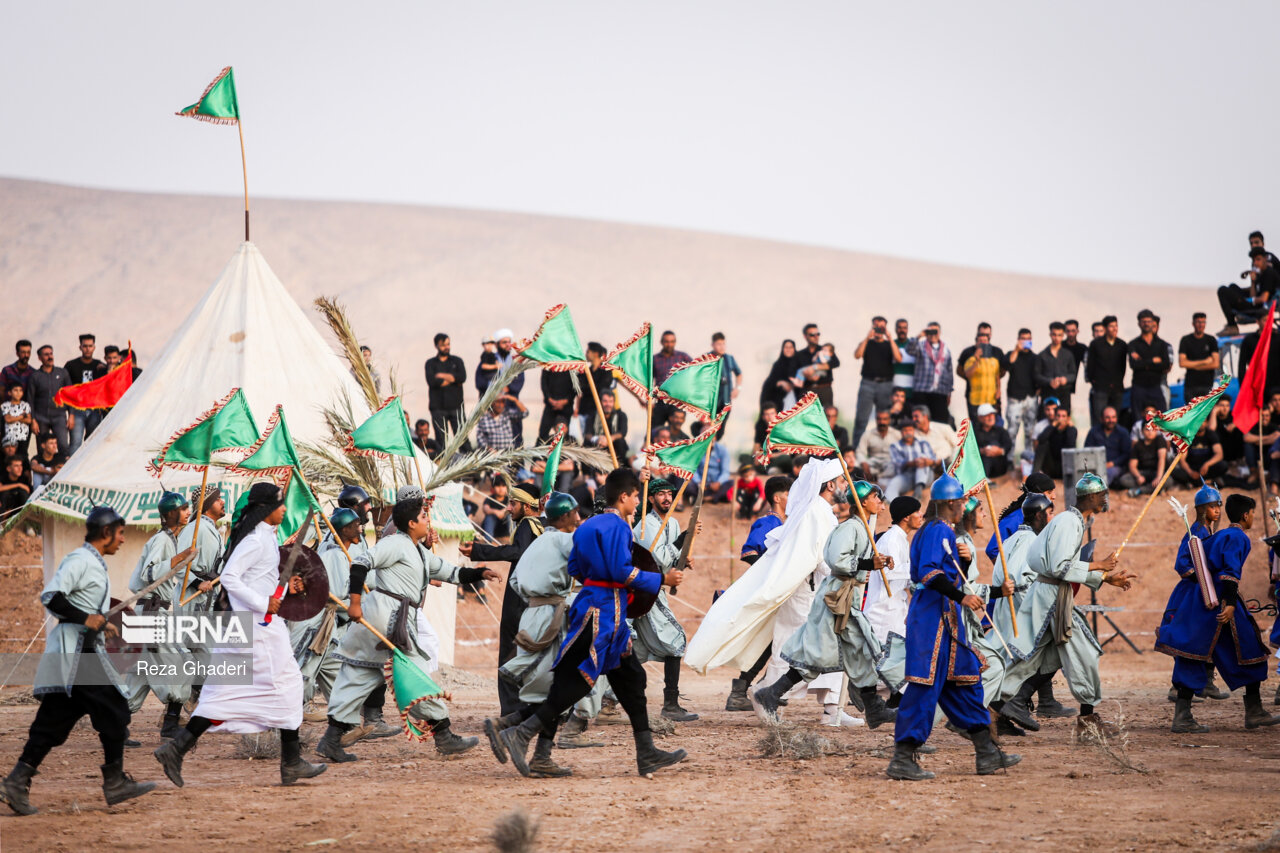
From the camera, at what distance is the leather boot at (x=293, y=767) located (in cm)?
788

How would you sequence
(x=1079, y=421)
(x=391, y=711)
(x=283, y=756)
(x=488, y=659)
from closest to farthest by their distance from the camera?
(x=283, y=756) < (x=391, y=711) < (x=488, y=659) < (x=1079, y=421)

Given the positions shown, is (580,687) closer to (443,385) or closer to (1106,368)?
(443,385)

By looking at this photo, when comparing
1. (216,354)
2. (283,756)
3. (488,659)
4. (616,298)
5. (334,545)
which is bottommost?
(488,659)

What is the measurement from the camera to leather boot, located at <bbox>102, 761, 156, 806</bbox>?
23.5 feet

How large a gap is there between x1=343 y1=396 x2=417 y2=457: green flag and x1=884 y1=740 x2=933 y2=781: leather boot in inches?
165

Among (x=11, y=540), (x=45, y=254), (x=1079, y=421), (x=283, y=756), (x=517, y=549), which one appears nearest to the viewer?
(x=283, y=756)

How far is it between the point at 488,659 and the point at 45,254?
2086 inches

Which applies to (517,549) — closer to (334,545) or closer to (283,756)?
(334,545)

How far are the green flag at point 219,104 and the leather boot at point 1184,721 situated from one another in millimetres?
10732

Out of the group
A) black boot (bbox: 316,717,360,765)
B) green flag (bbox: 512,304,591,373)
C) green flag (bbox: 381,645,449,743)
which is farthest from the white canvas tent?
green flag (bbox: 381,645,449,743)

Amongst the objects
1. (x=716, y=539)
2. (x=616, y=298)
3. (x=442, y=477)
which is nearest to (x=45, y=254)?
(x=616, y=298)

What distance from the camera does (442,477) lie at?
13.5 m

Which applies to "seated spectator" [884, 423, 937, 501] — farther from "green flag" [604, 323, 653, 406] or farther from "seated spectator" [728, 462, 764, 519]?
"green flag" [604, 323, 653, 406]

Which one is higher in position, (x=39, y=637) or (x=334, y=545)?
(x=334, y=545)
